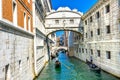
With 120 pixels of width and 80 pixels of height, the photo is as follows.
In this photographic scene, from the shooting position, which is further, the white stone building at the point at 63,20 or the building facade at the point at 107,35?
the white stone building at the point at 63,20

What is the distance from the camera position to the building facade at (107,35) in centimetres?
1516

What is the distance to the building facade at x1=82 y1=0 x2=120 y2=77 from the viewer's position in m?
15.2

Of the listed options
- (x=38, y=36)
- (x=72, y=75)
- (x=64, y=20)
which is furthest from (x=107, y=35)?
(x=64, y=20)

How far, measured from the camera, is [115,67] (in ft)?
50.1

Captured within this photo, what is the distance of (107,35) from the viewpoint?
688 inches

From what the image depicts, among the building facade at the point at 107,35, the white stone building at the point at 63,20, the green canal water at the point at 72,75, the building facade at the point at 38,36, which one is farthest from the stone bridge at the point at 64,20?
the green canal water at the point at 72,75

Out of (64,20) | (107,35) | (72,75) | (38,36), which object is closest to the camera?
(107,35)

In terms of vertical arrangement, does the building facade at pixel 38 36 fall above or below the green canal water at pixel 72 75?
above

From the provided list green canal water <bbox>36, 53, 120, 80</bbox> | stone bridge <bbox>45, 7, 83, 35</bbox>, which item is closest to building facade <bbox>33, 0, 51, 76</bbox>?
green canal water <bbox>36, 53, 120, 80</bbox>

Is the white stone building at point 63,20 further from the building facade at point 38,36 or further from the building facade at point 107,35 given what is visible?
the building facade at point 38,36

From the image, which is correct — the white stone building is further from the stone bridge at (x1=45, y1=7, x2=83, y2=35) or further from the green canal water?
the green canal water

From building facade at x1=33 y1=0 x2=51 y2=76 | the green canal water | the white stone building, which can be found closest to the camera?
building facade at x1=33 y1=0 x2=51 y2=76

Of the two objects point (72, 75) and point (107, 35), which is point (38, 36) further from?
point (107, 35)

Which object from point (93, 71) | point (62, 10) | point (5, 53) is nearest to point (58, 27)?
point (62, 10)
